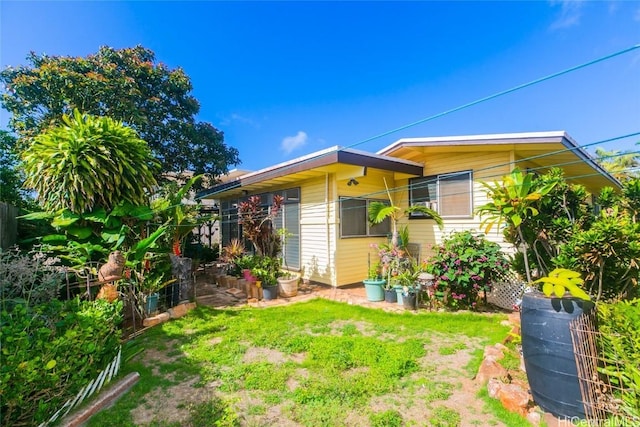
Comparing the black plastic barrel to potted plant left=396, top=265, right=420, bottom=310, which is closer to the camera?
the black plastic barrel

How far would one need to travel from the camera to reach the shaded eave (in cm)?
657

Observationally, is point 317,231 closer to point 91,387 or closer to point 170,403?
point 170,403

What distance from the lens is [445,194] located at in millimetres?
7438

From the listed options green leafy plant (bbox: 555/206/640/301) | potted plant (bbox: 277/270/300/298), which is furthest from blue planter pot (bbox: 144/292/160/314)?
green leafy plant (bbox: 555/206/640/301)

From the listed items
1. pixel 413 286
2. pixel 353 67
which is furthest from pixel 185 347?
pixel 353 67

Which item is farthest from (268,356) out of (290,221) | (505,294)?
(290,221)

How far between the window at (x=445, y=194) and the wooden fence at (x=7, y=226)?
8955mm

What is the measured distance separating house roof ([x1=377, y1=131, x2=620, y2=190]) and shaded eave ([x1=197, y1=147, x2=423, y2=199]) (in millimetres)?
527

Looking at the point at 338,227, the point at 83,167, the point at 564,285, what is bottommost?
the point at 564,285

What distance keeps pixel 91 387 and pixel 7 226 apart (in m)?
4.52

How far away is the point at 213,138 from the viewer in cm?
1225

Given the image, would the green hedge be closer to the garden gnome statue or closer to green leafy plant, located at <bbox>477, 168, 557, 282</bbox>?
the garden gnome statue

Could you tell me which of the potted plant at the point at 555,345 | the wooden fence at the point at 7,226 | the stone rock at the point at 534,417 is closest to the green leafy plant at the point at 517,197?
the potted plant at the point at 555,345

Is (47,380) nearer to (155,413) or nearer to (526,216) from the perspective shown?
(155,413)
